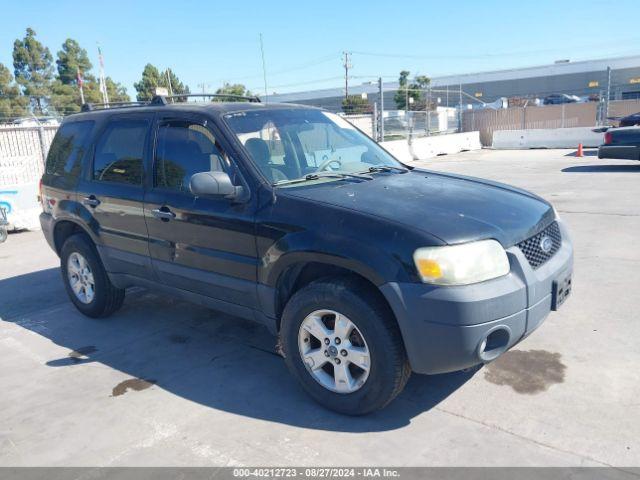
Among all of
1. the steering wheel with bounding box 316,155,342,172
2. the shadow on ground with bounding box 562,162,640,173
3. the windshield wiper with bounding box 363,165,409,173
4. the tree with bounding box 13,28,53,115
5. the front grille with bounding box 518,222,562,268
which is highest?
the tree with bounding box 13,28,53,115

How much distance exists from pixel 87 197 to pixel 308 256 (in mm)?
2700

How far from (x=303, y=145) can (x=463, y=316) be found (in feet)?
6.45

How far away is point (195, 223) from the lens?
12.9ft

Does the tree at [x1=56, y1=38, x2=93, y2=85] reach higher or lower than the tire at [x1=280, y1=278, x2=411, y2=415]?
higher

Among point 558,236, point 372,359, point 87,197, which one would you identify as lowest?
point 372,359

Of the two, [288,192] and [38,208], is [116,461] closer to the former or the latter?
[288,192]

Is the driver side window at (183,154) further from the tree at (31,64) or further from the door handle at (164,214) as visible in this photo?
the tree at (31,64)

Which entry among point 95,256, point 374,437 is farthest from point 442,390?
point 95,256

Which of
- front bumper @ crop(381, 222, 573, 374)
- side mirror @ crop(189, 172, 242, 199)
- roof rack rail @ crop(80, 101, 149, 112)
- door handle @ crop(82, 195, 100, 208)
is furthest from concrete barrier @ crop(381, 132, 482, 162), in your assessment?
front bumper @ crop(381, 222, 573, 374)

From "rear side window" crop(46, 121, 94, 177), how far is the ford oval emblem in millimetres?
4060

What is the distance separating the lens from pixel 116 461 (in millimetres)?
2990

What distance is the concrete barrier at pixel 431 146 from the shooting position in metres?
20.1

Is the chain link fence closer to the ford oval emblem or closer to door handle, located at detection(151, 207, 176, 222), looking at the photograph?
door handle, located at detection(151, 207, 176, 222)

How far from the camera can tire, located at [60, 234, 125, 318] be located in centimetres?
506
